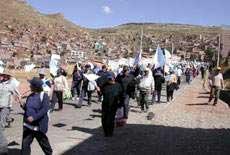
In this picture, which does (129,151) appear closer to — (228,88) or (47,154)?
(47,154)

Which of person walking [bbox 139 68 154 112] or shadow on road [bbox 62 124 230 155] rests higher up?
person walking [bbox 139 68 154 112]

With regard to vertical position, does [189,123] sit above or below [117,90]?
below

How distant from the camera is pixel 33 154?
11453 mm

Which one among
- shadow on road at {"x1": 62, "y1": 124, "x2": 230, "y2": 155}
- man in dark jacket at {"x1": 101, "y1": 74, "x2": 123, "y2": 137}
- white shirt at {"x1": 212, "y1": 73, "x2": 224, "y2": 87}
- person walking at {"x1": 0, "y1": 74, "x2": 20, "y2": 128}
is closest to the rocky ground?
shadow on road at {"x1": 62, "y1": 124, "x2": 230, "y2": 155}

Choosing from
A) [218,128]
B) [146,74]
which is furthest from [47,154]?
[146,74]

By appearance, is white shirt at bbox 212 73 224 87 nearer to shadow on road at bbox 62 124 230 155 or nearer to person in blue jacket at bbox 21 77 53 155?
shadow on road at bbox 62 124 230 155

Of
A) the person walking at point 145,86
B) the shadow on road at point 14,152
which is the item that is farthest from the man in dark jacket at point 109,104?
the person walking at point 145,86

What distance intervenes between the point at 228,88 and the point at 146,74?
21.4 metres

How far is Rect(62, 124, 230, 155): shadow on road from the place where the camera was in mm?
12656

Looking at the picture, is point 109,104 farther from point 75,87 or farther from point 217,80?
point 75,87

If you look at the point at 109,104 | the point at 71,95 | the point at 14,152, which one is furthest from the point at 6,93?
the point at 71,95

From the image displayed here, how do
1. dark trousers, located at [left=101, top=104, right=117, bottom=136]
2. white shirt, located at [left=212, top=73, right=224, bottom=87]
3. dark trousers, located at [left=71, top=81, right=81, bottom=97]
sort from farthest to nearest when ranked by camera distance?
1. dark trousers, located at [left=71, top=81, right=81, bottom=97]
2. white shirt, located at [left=212, top=73, right=224, bottom=87]
3. dark trousers, located at [left=101, top=104, right=117, bottom=136]

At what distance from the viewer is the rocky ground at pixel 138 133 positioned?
1277 cm

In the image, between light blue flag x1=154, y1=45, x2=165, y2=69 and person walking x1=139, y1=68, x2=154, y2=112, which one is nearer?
A: person walking x1=139, y1=68, x2=154, y2=112
